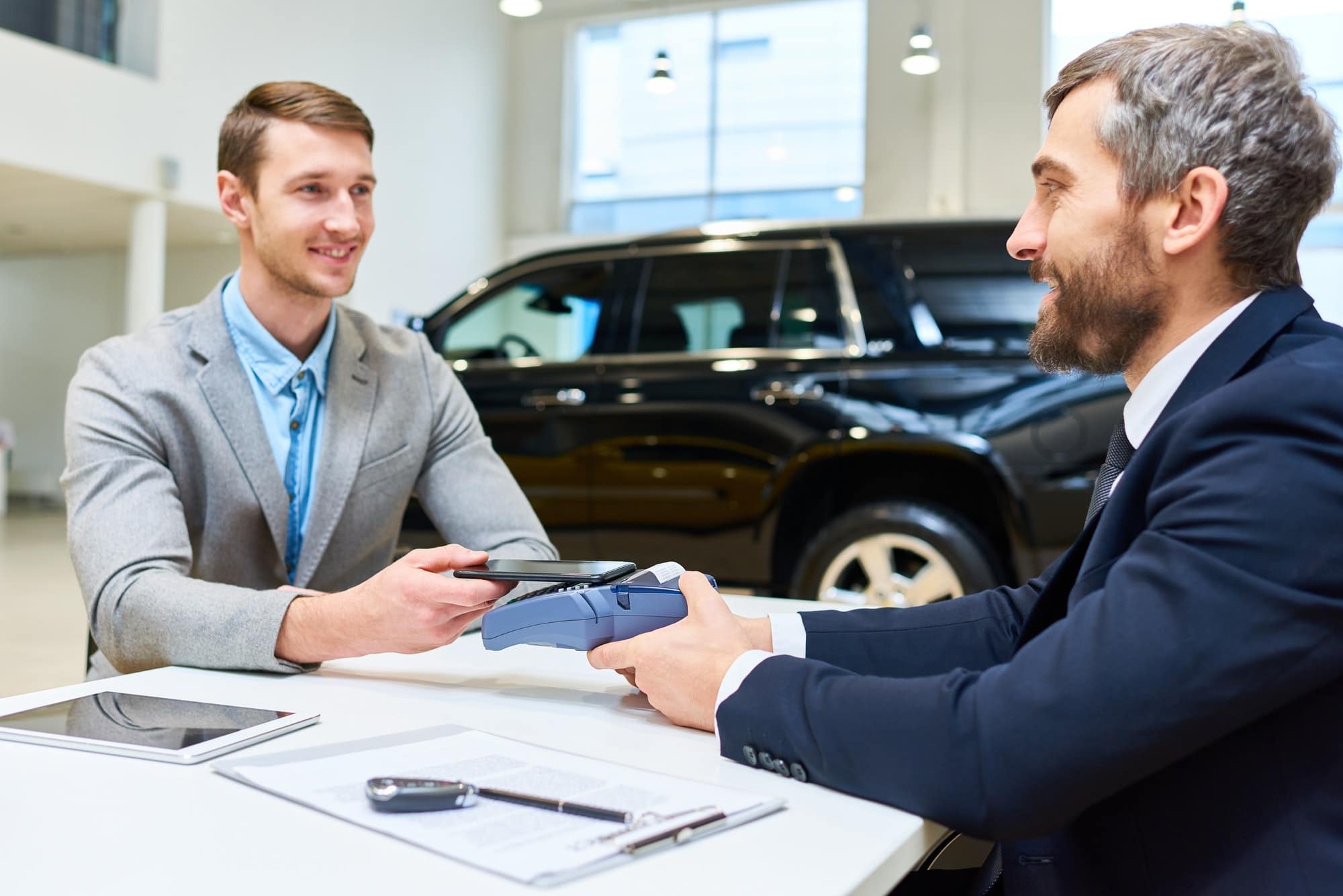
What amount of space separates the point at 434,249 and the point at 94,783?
1152cm

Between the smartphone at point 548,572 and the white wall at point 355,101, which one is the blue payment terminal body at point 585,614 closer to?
the smartphone at point 548,572

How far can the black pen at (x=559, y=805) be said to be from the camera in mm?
733

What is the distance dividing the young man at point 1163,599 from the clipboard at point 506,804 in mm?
126

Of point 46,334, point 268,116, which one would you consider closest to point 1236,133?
point 268,116

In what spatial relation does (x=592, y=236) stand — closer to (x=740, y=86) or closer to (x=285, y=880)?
(x=740, y=86)

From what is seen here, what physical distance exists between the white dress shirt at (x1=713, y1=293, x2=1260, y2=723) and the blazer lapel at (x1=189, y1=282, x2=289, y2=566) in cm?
93

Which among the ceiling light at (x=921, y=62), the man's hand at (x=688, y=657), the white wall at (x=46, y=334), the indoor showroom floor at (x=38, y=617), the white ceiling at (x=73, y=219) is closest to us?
the man's hand at (x=688, y=657)

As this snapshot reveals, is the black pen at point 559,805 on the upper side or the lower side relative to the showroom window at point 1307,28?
lower

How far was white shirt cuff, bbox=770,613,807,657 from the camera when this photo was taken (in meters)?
1.19

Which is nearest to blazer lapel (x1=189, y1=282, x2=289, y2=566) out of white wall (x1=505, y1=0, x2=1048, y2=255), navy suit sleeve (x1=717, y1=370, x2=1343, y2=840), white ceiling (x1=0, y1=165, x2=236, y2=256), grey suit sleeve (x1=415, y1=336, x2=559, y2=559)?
grey suit sleeve (x1=415, y1=336, x2=559, y2=559)

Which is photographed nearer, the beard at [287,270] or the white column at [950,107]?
the beard at [287,270]

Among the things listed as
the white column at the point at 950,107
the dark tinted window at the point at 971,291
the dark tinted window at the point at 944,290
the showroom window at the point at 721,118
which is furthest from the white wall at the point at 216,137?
the dark tinted window at the point at 971,291

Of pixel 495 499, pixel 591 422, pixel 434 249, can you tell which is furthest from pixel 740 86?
pixel 495 499

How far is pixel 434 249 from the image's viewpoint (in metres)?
11.9
